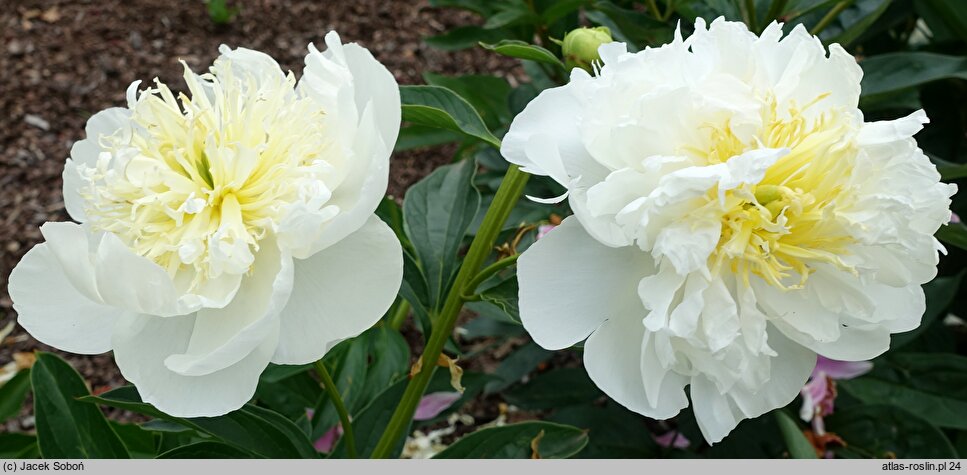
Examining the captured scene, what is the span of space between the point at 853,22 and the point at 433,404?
836mm

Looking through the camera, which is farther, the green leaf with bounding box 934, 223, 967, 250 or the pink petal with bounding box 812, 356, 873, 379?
the pink petal with bounding box 812, 356, 873, 379

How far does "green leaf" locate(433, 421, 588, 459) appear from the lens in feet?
3.10

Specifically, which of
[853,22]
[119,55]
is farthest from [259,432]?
[119,55]

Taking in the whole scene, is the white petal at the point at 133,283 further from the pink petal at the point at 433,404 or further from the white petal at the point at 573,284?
the pink petal at the point at 433,404

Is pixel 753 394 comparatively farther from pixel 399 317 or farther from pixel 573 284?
pixel 399 317

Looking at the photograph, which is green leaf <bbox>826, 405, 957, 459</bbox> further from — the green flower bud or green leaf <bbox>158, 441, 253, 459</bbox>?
green leaf <bbox>158, 441, 253, 459</bbox>

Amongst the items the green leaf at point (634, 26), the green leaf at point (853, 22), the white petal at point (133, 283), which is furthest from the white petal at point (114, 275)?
the green leaf at point (853, 22)

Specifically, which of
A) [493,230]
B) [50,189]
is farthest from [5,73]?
[493,230]

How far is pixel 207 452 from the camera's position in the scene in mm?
891

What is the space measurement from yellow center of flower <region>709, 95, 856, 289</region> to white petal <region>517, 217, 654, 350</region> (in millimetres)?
67

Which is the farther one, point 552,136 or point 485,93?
point 485,93

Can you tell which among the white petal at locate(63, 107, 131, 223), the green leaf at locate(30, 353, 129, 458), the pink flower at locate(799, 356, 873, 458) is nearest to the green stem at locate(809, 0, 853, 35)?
the pink flower at locate(799, 356, 873, 458)

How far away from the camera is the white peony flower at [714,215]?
0.62m

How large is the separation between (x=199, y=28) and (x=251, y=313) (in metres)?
2.45
